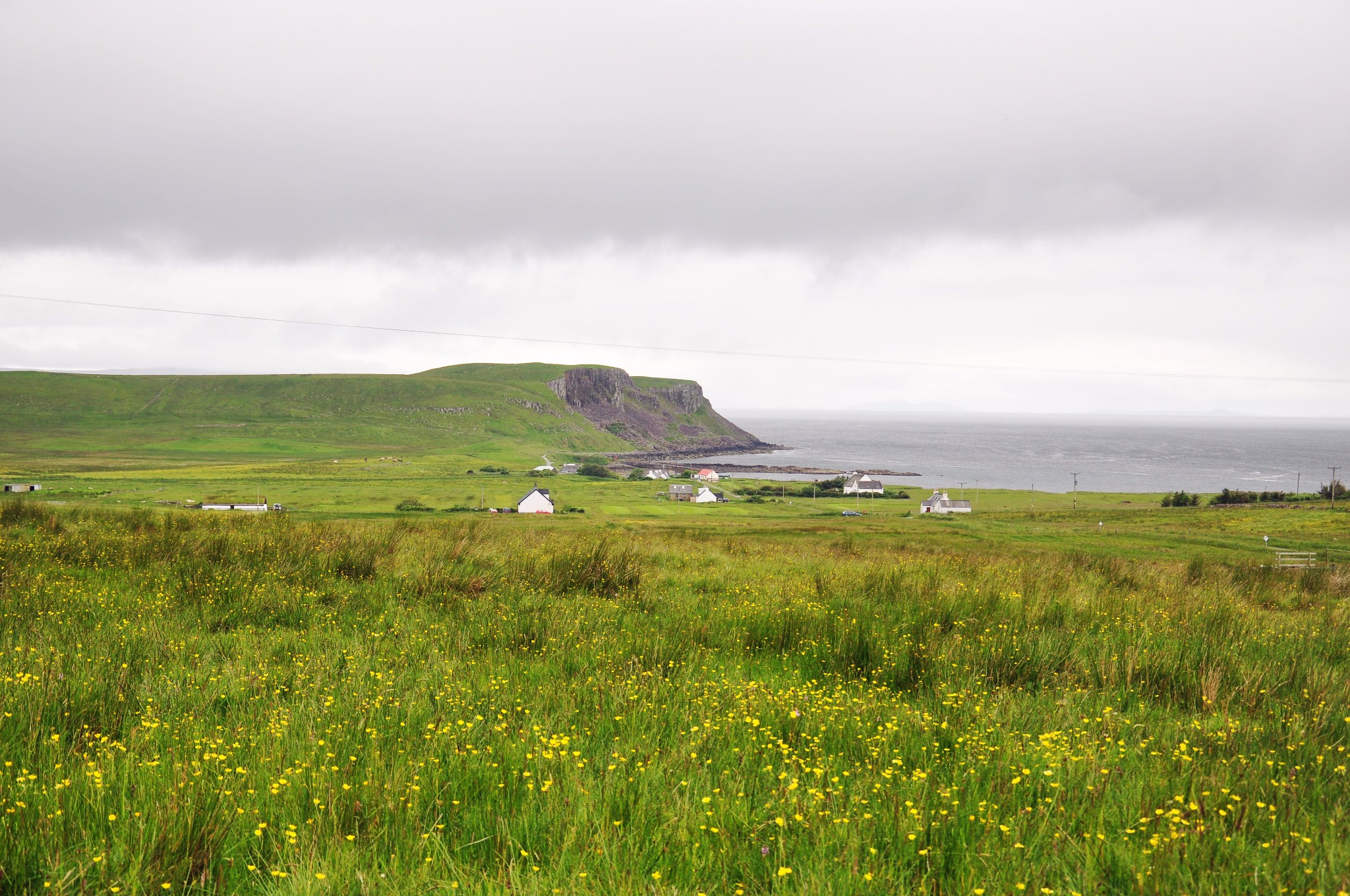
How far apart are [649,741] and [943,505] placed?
9930 centimetres

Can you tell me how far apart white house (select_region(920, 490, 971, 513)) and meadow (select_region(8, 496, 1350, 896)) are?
296 feet

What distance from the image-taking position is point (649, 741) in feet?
13.4

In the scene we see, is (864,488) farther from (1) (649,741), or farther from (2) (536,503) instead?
(1) (649,741)

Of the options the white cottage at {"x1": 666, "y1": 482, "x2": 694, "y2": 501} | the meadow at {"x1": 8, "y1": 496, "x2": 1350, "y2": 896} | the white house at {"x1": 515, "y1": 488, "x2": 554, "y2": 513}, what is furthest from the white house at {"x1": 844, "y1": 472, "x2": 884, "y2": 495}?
the meadow at {"x1": 8, "y1": 496, "x2": 1350, "y2": 896}

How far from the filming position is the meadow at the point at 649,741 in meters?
2.84

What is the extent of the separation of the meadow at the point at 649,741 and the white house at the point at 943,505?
296 ft

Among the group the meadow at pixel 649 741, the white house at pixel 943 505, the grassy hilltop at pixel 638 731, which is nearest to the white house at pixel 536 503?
the white house at pixel 943 505

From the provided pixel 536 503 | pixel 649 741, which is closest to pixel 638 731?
pixel 649 741

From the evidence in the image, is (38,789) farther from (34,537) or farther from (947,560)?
(947,560)

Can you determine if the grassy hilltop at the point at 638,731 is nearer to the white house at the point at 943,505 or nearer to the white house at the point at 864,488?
the white house at the point at 943,505

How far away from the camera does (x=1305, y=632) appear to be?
736 cm

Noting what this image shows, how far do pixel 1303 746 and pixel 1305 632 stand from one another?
15.1 ft

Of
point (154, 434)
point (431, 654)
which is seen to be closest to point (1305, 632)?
point (431, 654)

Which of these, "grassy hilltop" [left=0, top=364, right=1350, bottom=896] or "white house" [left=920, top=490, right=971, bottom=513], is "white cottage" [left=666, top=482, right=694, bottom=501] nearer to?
"white house" [left=920, top=490, right=971, bottom=513]
